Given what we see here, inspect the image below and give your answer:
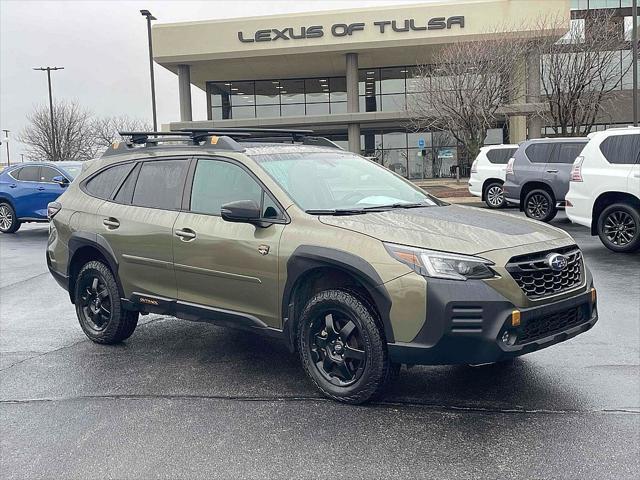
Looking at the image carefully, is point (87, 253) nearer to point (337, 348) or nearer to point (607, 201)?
point (337, 348)

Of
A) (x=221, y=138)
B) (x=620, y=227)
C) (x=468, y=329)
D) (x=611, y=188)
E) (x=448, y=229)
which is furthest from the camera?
(x=620, y=227)

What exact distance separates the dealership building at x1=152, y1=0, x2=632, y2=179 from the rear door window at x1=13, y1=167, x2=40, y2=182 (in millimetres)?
19160

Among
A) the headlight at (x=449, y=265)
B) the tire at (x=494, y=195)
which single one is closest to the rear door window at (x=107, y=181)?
the headlight at (x=449, y=265)

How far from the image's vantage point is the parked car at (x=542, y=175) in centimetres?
1527

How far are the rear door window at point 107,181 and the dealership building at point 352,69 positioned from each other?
25.7m

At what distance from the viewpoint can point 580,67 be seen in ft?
87.9

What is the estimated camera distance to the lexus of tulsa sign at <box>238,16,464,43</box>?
34.3 m

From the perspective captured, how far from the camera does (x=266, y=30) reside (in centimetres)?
3491

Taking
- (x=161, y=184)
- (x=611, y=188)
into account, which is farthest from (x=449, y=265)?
(x=611, y=188)

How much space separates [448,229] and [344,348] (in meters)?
1.02

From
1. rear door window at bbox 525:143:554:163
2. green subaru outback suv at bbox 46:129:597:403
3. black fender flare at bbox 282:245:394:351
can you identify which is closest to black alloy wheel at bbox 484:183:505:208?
rear door window at bbox 525:143:554:163

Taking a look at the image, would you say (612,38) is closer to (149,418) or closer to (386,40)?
(386,40)

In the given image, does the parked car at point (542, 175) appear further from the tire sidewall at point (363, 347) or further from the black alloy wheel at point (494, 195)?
the tire sidewall at point (363, 347)

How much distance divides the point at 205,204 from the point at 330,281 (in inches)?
51.4
